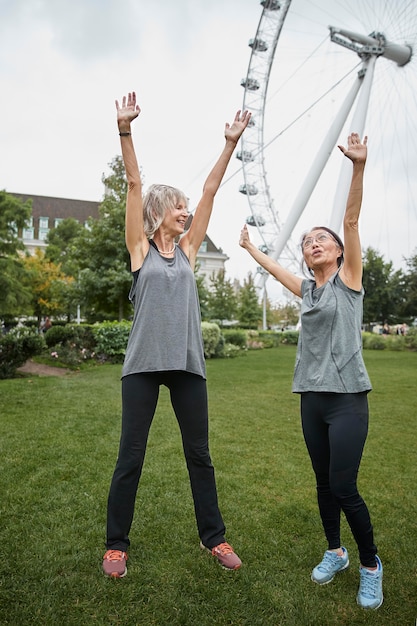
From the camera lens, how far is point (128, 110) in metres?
2.40

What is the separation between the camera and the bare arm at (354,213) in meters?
2.20

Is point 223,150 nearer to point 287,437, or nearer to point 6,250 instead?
point 287,437

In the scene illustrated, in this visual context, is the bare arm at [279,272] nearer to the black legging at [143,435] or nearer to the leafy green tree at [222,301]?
the black legging at [143,435]

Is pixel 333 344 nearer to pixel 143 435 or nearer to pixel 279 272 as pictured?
pixel 279 272

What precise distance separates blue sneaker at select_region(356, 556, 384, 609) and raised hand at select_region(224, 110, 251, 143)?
2.33 metres

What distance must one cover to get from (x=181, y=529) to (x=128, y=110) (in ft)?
8.09

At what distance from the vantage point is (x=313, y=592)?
2.30 m

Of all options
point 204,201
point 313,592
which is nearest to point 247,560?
point 313,592

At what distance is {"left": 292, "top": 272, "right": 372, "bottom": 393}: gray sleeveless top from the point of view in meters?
2.23

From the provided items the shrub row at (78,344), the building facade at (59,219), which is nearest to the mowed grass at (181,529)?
the shrub row at (78,344)

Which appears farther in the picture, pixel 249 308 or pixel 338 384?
pixel 249 308

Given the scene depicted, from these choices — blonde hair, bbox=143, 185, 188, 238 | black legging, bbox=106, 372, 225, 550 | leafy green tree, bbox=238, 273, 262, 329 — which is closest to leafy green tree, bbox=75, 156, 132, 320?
blonde hair, bbox=143, 185, 188, 238

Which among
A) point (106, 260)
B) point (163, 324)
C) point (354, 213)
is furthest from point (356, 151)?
point (106, 260)

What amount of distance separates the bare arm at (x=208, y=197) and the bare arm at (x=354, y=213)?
68 cm
